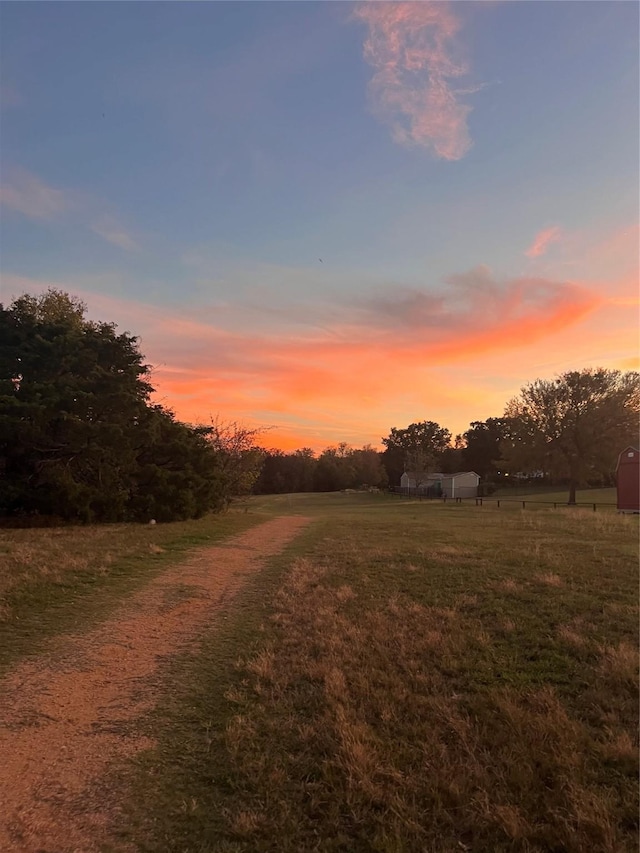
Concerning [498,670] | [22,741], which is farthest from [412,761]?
[22,741]

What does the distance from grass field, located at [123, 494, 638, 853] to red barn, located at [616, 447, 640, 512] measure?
31727 millimetres

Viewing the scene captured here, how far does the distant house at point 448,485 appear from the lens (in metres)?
73.7

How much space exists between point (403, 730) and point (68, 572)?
816 cm

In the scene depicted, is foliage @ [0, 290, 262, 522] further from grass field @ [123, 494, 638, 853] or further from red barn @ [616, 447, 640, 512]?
red barn @ [616, 447, 640, 512]

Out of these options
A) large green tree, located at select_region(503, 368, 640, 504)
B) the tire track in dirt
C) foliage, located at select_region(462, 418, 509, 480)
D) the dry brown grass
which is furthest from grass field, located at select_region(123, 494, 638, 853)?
foliage, located at select_region(462, 418, 509, 480)

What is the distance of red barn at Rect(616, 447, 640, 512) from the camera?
3578 centimetres

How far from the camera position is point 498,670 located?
561cm

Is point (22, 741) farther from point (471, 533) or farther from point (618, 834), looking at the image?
point (471, 533)

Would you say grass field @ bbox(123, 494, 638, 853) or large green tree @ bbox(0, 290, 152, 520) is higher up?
large green tree @ bbox(0, 290, 152, 520)

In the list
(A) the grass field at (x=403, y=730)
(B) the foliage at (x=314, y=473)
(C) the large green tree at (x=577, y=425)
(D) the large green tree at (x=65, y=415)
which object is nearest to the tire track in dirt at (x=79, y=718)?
(A) the grass field at (x=403, y=730)

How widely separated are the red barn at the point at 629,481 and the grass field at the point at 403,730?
31.7m

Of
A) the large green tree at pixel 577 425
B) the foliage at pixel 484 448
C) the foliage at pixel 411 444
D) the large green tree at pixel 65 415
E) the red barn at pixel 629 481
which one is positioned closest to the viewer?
the large green tree at pixel 65 415

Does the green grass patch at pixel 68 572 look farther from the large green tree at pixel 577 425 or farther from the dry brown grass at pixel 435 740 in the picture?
the large green tree at pixel 577 425

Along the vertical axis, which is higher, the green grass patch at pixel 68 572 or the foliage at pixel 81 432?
the foliage at pixel 81 432
